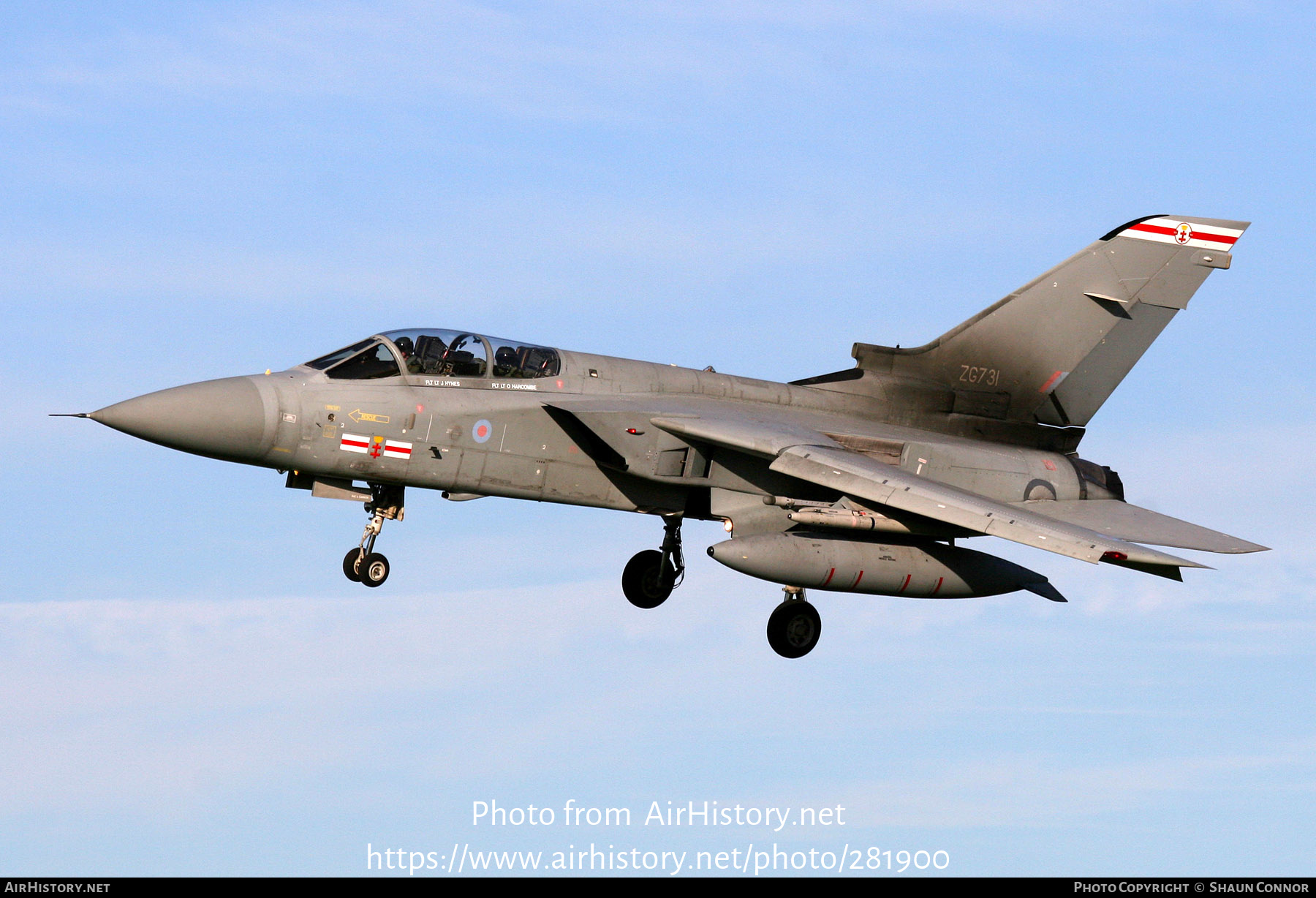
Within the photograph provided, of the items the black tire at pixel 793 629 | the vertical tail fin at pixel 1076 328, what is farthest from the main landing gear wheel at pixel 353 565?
the vertical tail fin at pixel 1076 328

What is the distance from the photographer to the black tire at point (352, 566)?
55.3 feet

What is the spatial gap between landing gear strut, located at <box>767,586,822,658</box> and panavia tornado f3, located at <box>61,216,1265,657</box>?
28mm

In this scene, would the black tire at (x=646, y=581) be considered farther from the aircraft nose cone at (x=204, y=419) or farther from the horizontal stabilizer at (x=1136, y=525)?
the aircraft nose cone at (x=204, y=419)

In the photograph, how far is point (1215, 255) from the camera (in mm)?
20891

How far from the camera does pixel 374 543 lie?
55.7ft

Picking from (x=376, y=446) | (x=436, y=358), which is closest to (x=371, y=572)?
(x=376, y=446)

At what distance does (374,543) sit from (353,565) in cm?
34

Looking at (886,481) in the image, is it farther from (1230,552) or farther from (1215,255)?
(1215,255)

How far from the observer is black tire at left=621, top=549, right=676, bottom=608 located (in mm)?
19109

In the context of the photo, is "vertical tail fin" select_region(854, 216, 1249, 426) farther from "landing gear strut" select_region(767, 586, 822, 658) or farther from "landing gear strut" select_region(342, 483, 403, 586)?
"landing gear strut" select_region(342, 483, 403, 586)

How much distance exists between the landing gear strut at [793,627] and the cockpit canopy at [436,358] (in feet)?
13.0
